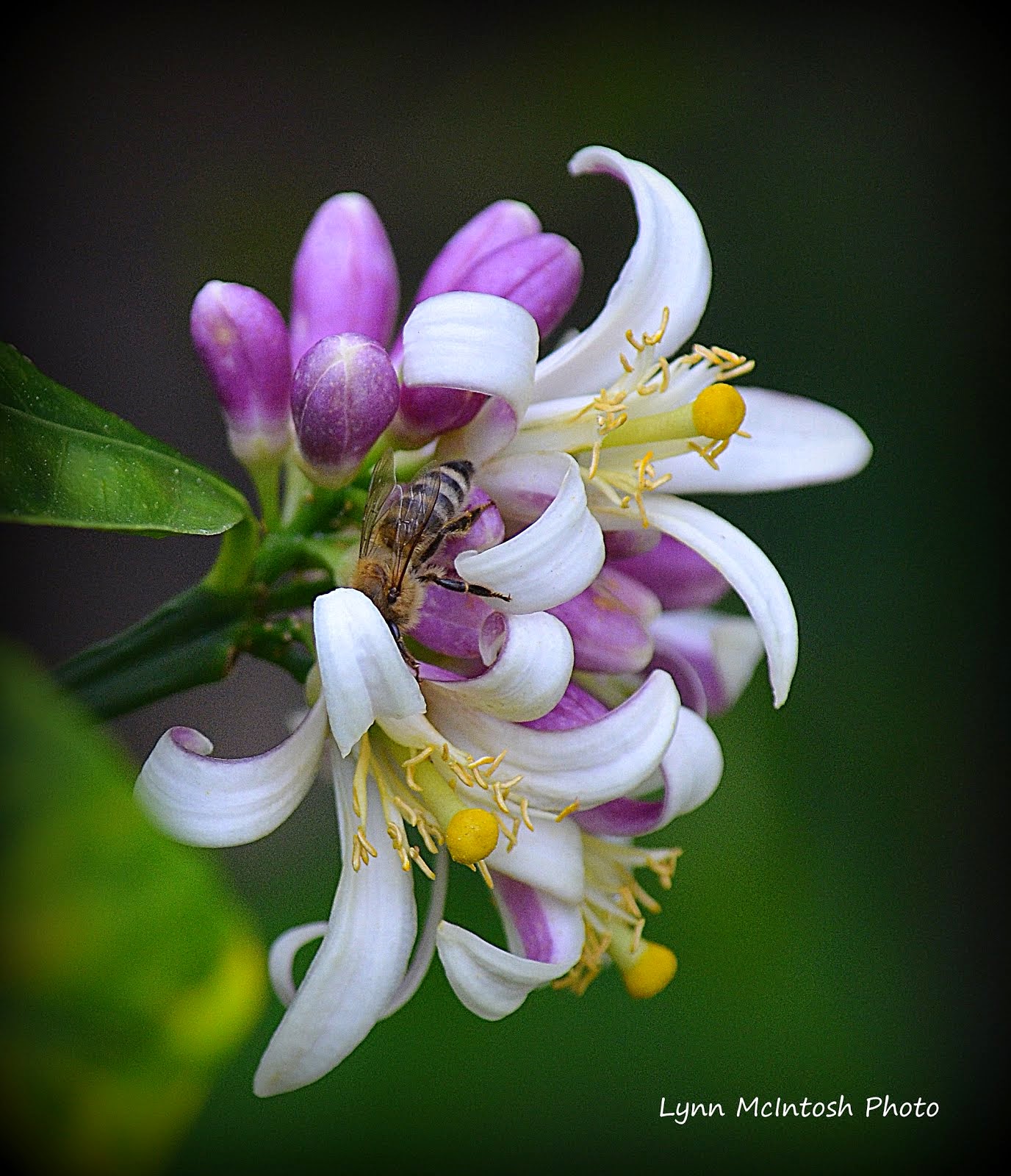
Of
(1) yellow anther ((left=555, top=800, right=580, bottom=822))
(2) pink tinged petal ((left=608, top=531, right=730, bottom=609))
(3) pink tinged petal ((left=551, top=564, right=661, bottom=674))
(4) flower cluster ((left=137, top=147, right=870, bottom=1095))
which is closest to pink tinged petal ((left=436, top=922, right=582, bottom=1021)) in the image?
(4) flower cluster ((left=137, top=147, right=870, bottom=1095))

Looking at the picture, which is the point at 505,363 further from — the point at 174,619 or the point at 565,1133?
the point at 565,1133

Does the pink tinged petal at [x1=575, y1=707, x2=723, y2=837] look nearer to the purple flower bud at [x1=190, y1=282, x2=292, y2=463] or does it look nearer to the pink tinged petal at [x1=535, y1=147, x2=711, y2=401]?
the pink tinged petal at [x1=535, y1=147, x2=711, y2=401]

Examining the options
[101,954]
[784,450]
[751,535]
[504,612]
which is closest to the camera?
[101,954]

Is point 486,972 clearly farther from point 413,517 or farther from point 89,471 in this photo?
point 89,471

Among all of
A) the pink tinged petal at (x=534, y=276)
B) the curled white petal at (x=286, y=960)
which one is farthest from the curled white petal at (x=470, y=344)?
the curled white petal at (x=286, y=960)

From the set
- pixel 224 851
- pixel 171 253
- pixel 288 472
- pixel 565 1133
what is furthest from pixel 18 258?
pixel 565 1133

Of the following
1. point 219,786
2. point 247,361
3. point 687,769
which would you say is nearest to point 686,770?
point 687,769
